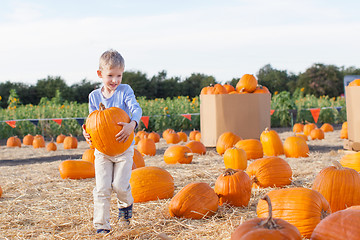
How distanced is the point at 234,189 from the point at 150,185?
821 mm

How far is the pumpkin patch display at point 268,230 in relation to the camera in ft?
4.93

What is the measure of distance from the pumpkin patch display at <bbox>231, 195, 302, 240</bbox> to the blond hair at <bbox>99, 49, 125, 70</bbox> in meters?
1.67

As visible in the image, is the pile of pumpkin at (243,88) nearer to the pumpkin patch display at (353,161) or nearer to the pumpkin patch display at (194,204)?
the pumpkin patch display at (353,161)

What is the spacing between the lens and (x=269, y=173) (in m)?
3.88

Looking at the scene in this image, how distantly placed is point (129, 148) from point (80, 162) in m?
2.15

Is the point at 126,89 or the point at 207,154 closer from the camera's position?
the point at 126,89

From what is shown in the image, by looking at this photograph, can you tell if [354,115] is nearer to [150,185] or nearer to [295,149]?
[295,149]

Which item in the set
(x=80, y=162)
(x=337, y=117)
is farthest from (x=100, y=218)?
(x=337, y=117)

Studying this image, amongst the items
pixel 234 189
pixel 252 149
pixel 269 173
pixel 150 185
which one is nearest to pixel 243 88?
pixel 252 149

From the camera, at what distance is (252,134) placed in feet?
24.1

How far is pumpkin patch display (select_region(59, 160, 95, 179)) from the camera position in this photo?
482cm

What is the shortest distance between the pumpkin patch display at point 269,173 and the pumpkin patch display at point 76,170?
210cm

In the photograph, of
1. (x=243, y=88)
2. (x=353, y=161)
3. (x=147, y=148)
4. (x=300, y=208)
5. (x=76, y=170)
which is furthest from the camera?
(x=243, y=88)

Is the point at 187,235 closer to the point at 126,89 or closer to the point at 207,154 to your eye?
the point at 126,89
